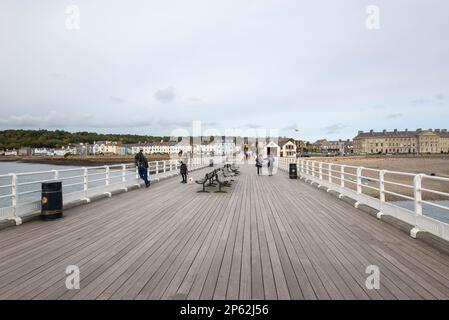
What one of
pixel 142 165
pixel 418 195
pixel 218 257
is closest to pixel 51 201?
pixel 218 257

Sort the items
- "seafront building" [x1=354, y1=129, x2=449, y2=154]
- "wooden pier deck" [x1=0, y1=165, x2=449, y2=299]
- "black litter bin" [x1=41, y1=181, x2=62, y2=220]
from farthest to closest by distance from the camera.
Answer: "seafront building" [x1=354, y1=129, x2=449, y2=154], "black litter bin" [x1=41, y1=181, x2=62, y2=220], "wooden pier deck" [x1=0, y1=165, x2=449, y2=299]

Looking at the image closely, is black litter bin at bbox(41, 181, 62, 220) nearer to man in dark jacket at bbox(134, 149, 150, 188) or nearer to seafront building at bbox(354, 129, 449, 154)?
man in dark jacket at bbox(134, 149, 150, 188)

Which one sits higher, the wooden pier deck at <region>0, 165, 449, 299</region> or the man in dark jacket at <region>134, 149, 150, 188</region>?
the man in dark jacket at <region>134, 149, 150, 188</region>

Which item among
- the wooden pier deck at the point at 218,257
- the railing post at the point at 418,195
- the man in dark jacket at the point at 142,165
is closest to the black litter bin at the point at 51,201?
the wooden pier deck at the point at 218,257

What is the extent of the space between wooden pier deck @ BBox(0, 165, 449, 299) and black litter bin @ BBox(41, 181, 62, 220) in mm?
289

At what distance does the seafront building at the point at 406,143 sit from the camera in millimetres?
142500

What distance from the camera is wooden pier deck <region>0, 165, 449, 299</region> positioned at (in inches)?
135

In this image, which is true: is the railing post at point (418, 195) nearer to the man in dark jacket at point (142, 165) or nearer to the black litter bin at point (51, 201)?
the black litter bin at point (51, 201)

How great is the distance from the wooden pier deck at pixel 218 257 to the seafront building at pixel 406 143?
152 metres

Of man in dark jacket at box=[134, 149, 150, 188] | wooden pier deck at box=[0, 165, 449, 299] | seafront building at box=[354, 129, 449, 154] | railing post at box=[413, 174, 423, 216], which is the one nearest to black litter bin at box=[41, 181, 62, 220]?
wooden pier deck at box=[0, 165, 449, 299]

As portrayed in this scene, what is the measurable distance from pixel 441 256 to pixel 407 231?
52.2 inches
